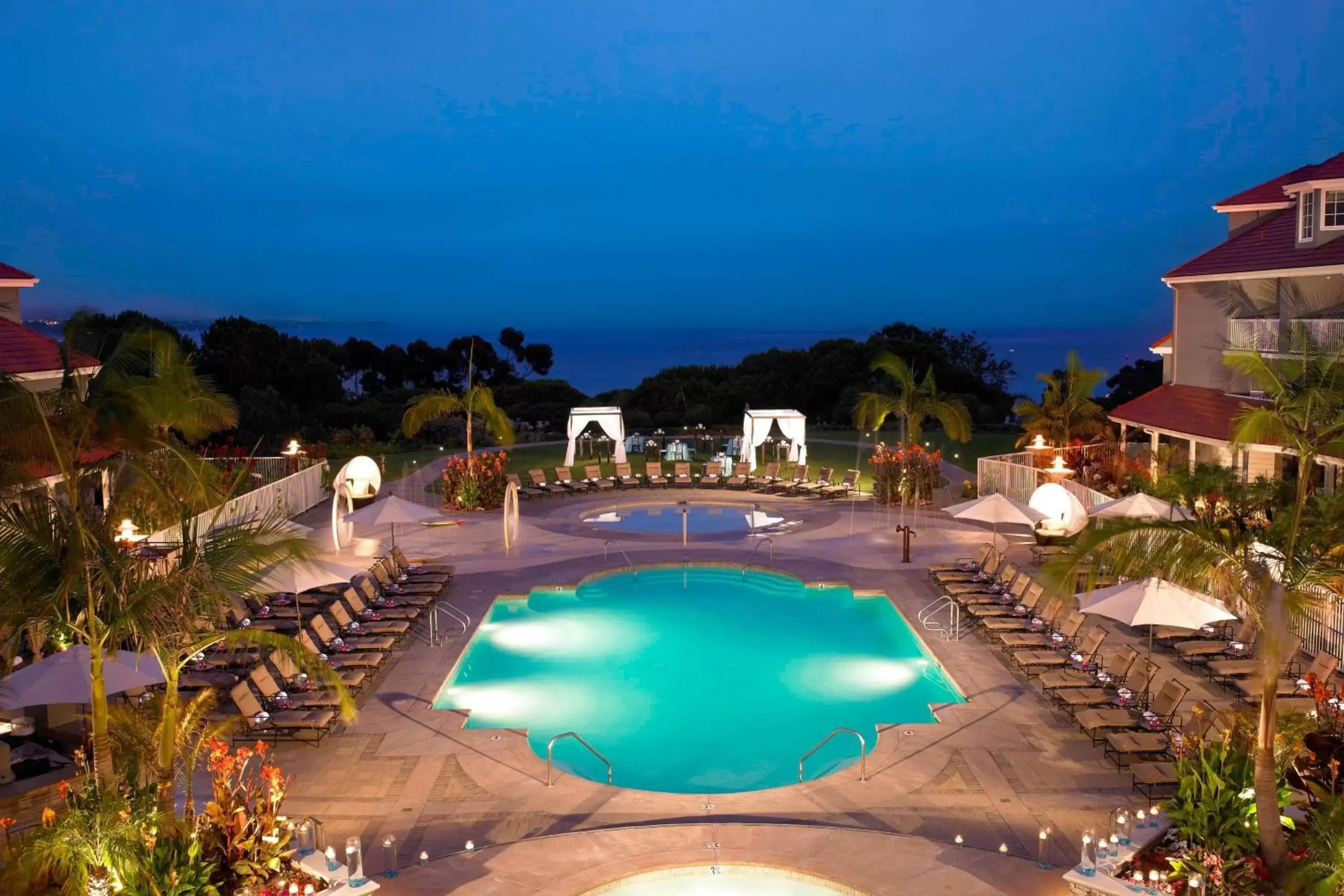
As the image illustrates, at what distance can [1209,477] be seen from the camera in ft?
52.1

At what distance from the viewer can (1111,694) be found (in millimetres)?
12555

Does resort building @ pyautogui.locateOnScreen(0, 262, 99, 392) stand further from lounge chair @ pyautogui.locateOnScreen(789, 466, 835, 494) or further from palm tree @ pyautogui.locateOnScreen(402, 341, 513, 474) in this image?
lounge chair @ pyautogui.locateOnScreen(789, 466, 835, 494)

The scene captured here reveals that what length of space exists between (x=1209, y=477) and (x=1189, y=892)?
964 cm

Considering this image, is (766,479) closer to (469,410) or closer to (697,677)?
(469,410)

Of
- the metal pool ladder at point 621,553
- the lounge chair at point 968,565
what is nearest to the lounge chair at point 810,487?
the metal pool ladder at point 621,553

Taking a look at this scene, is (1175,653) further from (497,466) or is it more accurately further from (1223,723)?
(497,466)

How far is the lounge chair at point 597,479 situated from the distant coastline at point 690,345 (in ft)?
233

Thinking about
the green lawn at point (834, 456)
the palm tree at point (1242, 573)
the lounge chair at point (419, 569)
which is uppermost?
the palm tree at point (1242, 573)

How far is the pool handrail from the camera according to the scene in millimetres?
20969

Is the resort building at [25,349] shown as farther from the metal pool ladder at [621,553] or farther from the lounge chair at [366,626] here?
the metal pool ladder at [621,553]

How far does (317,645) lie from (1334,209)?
798 inches

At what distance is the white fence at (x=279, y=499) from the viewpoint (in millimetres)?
18156

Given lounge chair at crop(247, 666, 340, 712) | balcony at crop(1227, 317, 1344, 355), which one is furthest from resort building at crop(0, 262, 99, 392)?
balcony at crop(1227, 317, 1344, 355)

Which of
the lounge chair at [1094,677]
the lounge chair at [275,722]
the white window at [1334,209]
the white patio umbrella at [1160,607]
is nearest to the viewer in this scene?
the lounge chair at [275,722]
